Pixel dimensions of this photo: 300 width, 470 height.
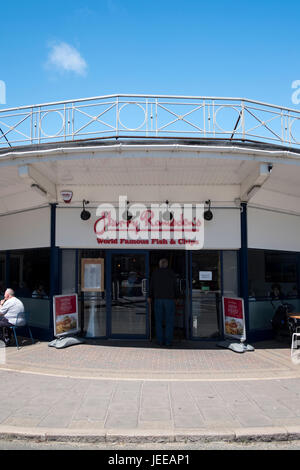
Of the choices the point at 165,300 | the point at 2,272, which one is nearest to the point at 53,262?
the point at 2,272

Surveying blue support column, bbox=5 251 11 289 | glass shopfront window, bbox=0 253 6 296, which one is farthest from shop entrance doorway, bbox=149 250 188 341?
glass shopfront window, bbox=0 253 6 296

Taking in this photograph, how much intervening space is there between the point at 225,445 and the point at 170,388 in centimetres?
168

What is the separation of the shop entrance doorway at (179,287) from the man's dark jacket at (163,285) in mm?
735

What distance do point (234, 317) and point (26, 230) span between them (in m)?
5.70

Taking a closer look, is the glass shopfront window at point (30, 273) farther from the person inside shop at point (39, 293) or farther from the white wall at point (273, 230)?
the white wall at point (273, 230)

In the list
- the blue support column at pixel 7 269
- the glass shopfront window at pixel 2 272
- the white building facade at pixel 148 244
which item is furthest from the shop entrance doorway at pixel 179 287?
the glass shopfront window at pixel 2 272

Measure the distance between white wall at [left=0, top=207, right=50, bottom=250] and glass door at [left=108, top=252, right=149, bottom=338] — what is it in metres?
1.85

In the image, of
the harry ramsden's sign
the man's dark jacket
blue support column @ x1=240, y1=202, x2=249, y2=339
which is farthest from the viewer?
the harry ramsden's sign

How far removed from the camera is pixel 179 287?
28.7 feet

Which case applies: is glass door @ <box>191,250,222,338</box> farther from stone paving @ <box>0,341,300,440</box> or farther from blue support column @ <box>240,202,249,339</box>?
stone paving @ <box>0,341,300,440</box>

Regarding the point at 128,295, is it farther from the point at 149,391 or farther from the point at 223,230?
the point at 149,391

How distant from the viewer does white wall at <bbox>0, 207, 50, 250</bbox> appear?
877 cm

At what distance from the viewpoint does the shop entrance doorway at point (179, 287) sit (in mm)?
8594
